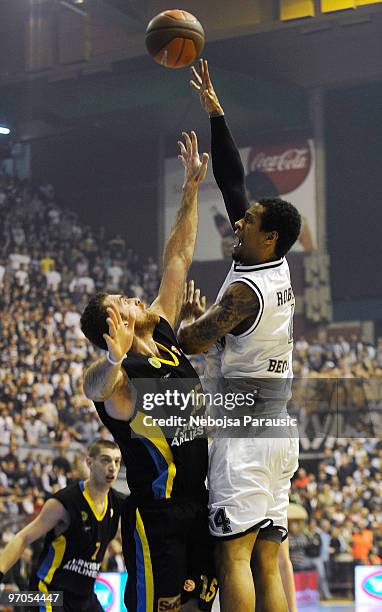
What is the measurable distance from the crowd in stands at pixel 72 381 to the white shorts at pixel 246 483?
463cm

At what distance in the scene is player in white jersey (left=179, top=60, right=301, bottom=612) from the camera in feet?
11.3

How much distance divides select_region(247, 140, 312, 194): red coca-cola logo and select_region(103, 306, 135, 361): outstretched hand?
13.9 meters

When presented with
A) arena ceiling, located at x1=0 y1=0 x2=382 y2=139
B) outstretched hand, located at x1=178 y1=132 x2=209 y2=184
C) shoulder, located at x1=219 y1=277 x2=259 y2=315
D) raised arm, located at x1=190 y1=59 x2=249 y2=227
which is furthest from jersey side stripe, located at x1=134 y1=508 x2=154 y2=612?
arena ceiling, located at x1=0 y1=0 x2=382 y2=139

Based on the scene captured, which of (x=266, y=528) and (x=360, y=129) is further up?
(x=360, y=129)

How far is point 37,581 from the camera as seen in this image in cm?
515

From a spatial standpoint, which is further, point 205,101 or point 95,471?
point 95,471

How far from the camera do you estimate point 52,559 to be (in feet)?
16.9

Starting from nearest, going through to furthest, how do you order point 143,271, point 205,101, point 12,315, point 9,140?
point 205,101
point 12,315
point 143,271
point 9,140

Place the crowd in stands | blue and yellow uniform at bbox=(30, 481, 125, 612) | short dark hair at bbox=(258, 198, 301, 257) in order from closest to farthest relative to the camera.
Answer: short dark hair at bbox=(258, 198, 301, 257) < blue and yellow uniform at bbox=(30, 481, 125, 612) < the crowd in stands

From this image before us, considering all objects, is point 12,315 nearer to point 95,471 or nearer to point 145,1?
point 145,1

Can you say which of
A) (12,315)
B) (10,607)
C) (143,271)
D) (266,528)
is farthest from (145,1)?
(266,528)

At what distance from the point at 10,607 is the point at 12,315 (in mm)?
6934

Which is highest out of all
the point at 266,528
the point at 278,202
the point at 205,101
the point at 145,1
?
the point at 145,1

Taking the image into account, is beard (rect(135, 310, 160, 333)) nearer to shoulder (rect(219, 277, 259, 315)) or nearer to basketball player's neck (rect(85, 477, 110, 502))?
shoulder (rect(219, 277, 259, 315))
